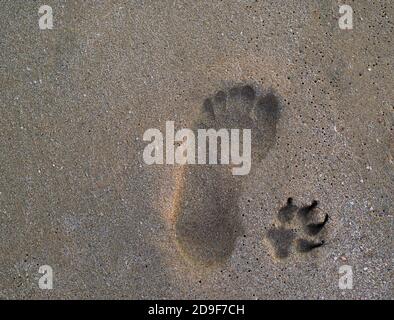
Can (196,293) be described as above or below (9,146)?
below

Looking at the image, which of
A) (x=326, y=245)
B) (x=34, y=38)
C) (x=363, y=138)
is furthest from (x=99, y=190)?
(x=363, y=138)

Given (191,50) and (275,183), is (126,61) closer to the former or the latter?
(191,50)

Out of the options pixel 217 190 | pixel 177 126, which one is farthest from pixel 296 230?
pixel 177 126

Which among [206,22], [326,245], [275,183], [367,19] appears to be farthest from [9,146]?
[367,19]

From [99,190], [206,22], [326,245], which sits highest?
[206,22]

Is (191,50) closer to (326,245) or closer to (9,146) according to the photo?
(9,146)
